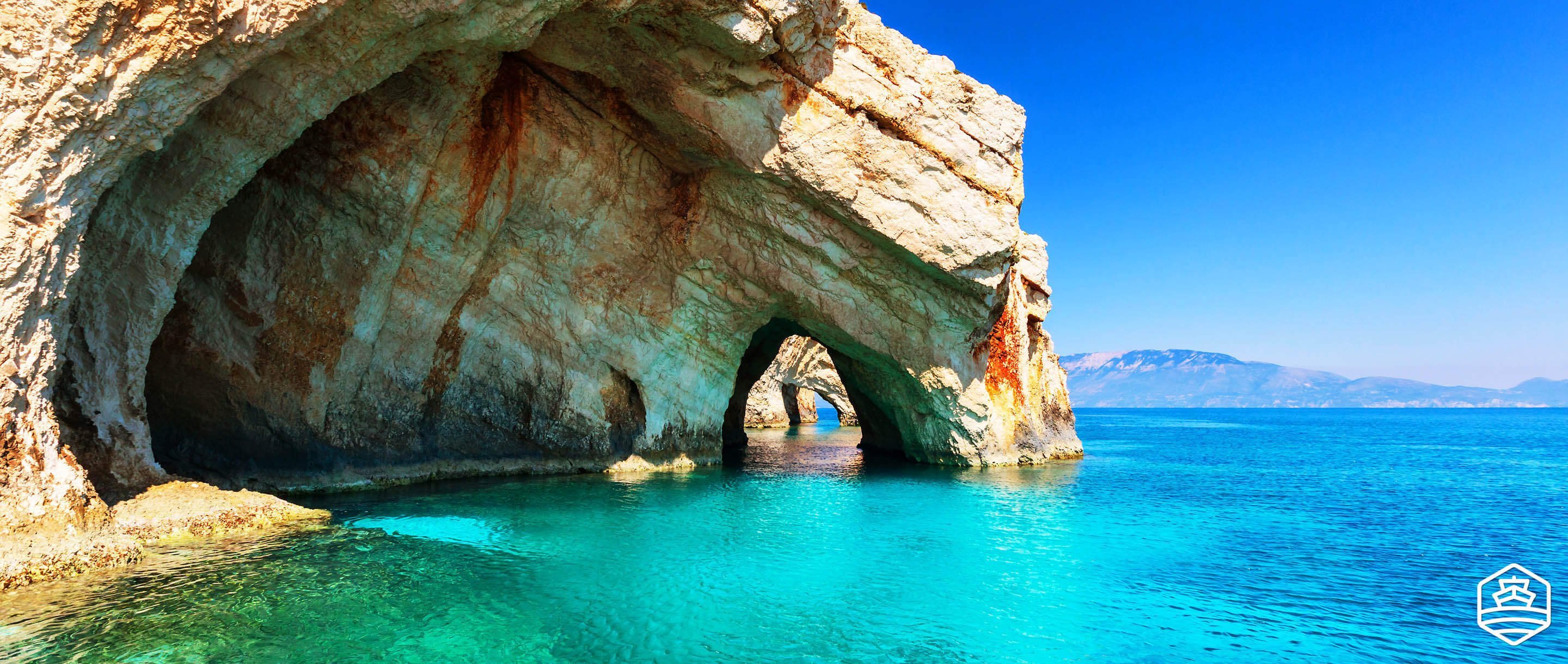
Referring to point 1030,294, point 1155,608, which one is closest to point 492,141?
point 1155,608

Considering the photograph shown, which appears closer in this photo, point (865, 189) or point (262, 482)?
point (262, 482)

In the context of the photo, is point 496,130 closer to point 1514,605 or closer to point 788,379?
point 1514,605

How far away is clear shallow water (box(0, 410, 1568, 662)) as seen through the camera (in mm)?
7480

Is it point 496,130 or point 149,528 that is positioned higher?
point 496,130

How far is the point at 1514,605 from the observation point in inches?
372

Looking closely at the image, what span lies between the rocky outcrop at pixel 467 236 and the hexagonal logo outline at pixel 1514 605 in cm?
1024

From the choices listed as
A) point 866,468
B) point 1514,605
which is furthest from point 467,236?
point 1514,605

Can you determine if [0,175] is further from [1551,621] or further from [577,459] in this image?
[1551,621]

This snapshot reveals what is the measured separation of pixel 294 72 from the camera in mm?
10719

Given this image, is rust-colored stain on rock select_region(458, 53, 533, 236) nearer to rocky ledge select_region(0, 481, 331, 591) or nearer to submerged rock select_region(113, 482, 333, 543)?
submerged rock select_region(113, 482, 333, 543)

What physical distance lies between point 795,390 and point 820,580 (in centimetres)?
4633

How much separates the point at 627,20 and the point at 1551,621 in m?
14.8

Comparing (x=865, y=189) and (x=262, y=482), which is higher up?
(x=865, y=189)

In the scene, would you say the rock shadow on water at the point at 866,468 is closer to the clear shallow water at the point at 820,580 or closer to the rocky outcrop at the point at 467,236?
the rocky outcrop at the point at 467,236
